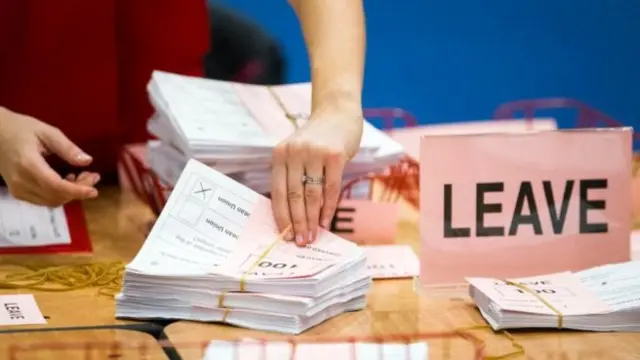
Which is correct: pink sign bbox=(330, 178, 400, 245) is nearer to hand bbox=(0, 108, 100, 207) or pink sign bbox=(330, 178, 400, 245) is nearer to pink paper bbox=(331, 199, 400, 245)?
pink paper bbox=(331, 199, 400, 245)

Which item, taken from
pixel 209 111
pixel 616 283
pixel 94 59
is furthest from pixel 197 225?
pixel 94 59

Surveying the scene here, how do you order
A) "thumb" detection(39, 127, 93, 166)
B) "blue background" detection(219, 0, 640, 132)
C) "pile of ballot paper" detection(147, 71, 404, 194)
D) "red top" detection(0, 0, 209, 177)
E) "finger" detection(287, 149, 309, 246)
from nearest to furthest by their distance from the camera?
"finger" detection(287, 149, 309, 246) → "thumb" detection(39, 127, 93, 166) → "pile of ballot paper" detection(147, 71, 404, 194) → "red top" detection(0, 0, 209, 177) → "blue background" detection(219, 0, 640, 132)

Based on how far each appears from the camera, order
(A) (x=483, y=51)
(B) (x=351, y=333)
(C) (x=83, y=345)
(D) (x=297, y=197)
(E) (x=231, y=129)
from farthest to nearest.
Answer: (A) (x=483, y=51), (E) (x=231, y=129), (D) (x=297, y=197), (B) (x=351, y=333), (C) (x=83, y=345)

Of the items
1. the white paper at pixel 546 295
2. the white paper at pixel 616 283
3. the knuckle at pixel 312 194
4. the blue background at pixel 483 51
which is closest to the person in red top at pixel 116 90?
the knuckle at pixel 312 194

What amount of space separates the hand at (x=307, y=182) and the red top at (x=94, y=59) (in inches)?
24.1

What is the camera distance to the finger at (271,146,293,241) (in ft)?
4.77

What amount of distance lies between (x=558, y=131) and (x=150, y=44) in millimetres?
903

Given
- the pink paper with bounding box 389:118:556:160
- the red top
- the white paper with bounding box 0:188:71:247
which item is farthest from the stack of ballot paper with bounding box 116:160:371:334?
the pink paper with bounding box 389:118:556:160

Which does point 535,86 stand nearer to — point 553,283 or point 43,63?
point 43,63

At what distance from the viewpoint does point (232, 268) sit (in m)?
1.35

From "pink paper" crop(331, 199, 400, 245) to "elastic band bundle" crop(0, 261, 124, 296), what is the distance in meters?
0.35

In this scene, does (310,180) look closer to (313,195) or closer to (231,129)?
(313,195)

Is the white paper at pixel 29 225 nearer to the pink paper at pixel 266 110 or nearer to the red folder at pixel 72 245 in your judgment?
the red folder at pixel 72 245

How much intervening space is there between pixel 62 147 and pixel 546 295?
0.66 meters
